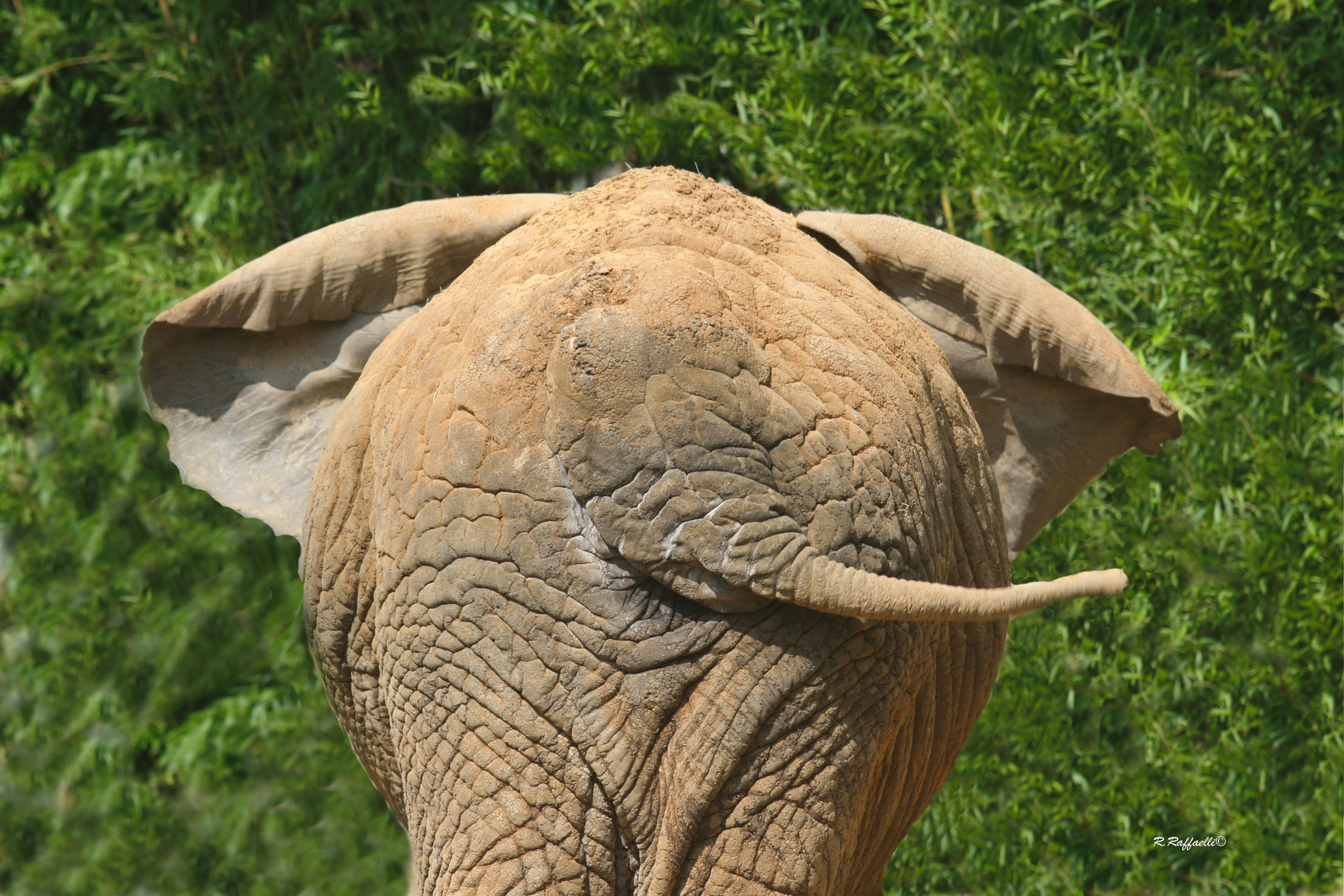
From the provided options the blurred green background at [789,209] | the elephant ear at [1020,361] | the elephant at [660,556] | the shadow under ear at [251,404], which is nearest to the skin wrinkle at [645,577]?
the elephant at [660,556]

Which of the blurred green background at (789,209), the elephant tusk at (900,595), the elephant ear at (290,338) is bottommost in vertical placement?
the blurred green background at (789,209)

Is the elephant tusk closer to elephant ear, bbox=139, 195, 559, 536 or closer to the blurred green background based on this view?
elephant ear, bbox=139, 195, 559, 536

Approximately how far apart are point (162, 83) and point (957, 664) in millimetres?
3651

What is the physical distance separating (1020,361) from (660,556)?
896 millimetres

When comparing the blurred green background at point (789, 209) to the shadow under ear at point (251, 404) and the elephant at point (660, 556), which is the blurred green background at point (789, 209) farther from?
the elephant at point (660, 556)

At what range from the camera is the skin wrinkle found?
126 cm

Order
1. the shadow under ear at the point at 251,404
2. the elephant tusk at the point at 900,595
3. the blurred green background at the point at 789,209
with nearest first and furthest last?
the elephant tusk at the point at 900,595 < the shadow under ear at the point at 251,404 < the blurred green background at the point at 789,209

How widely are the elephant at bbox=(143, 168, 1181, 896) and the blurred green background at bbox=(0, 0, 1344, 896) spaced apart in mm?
2107

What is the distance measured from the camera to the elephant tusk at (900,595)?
4.12 feet

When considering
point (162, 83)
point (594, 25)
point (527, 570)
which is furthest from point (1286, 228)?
point (162, 83)

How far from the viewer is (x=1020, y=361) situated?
1957mm

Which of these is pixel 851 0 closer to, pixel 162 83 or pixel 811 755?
pixel 162 83

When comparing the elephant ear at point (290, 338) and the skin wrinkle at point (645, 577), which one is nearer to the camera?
the skin wrinkle at point (645, 577)

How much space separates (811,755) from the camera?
1.34 m
